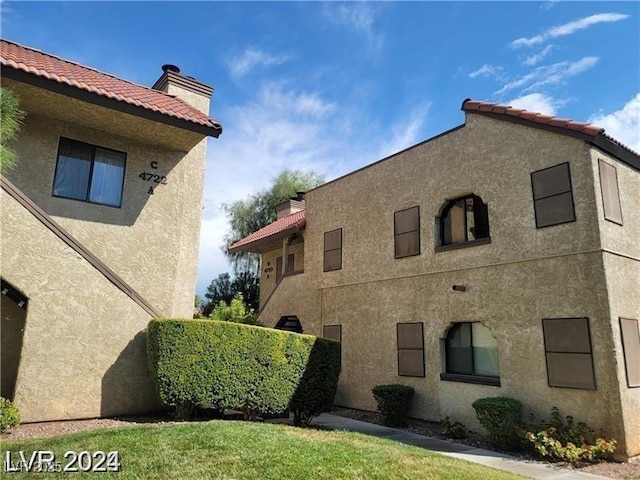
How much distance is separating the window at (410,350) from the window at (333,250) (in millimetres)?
3967

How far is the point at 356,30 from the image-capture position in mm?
12516

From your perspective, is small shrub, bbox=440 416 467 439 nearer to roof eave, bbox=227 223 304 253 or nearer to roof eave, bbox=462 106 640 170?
roof eave, bbox=462 106 640 170

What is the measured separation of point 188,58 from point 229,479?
1170 centimetres

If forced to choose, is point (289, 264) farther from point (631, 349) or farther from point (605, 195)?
point (631, 349)

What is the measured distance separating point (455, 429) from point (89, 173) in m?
11.3

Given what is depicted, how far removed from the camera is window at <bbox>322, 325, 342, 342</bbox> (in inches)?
635

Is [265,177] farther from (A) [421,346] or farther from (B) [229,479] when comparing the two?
(B) [229,479]

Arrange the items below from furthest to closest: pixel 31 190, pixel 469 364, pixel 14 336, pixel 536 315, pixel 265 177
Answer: pixel 265 177 → pixel 469 364 → pixel 536 315 → pixel 31 190 → pixel 14 336

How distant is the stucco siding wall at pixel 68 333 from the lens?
7918mm

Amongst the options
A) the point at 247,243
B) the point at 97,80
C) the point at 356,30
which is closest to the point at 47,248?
the point at 97,80

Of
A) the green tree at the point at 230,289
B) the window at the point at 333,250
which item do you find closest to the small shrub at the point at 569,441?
the window at the point at 333,250

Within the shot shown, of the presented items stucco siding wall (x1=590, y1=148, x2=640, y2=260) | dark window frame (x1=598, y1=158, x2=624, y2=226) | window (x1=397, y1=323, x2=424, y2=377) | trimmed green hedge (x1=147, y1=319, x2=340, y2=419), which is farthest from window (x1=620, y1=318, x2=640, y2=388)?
trimmed green hedge (x1=147, y1=319, x2=340, y2=419)

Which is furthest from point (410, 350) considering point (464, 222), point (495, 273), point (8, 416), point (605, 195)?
point (8, 416)

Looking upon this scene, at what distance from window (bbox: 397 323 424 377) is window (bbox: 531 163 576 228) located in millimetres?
4772
